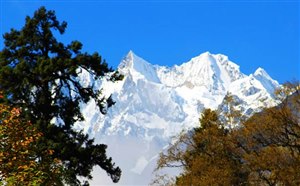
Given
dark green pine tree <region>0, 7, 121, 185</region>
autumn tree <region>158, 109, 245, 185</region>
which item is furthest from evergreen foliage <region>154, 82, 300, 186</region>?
dark green pine tree <region>0, 7, 121, 185</region>

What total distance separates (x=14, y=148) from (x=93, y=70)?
20.1m

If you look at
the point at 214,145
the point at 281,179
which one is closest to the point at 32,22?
the point at 214,145

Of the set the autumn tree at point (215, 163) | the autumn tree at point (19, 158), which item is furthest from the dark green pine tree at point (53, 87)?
the autumn tree at point (19, 158)

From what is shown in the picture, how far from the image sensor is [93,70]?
39719 millimetres

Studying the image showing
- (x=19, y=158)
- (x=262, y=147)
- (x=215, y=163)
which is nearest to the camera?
(x=19, y=158)

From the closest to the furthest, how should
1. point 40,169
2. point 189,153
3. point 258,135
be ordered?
point 40,169, point 258,135, point 189,153

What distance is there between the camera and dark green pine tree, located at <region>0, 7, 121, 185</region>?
36.6 m

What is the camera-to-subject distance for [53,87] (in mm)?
38594

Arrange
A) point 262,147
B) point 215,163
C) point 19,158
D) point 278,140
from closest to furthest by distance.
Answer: point 19,158 < point 278,140 < point 262,147 < point 215,163

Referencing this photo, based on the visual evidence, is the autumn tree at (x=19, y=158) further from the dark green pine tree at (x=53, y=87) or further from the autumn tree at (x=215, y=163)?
the autumn tree at (x=215, y=163)

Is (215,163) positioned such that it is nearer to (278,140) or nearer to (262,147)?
(262,147)

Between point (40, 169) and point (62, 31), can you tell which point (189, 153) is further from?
point (40, 169)

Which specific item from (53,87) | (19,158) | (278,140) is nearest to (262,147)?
(278,140)

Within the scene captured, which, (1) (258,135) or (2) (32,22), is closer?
(1) (258,135)
